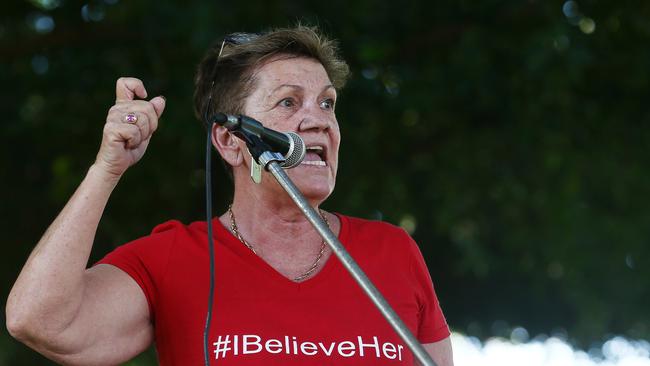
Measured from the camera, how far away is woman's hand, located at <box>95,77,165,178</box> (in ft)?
7.74

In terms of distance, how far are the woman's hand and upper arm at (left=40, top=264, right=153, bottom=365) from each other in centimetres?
30

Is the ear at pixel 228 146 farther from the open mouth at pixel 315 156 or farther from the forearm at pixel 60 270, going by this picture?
the forearm at pixel 60 270

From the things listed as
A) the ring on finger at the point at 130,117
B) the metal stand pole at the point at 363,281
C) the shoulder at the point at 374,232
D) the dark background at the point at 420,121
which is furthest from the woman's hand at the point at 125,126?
the dark background at the point at 420,121

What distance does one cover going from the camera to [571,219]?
611 cm

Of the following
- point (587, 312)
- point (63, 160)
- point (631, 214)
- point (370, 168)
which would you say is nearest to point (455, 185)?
point (370, 168)

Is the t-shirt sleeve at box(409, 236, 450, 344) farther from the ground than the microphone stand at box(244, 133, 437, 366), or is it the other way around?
the t-shirt sleeve at box(409, 236, 450, 344)

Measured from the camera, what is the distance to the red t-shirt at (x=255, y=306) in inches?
102

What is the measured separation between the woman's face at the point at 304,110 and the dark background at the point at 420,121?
1925 mm

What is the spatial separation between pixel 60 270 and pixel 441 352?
3.48 feet

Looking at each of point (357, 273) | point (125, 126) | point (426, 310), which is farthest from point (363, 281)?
point (426, 310)

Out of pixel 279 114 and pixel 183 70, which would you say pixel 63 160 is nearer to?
pixel 183 70

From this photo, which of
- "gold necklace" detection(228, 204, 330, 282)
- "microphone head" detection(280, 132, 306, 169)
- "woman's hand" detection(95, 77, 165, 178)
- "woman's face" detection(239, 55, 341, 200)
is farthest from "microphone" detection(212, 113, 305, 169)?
"gold necklace" detection(228, 204, 330, 282)

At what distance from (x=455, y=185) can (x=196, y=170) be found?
1446mm

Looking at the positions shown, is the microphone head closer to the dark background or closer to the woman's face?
the woman's face
